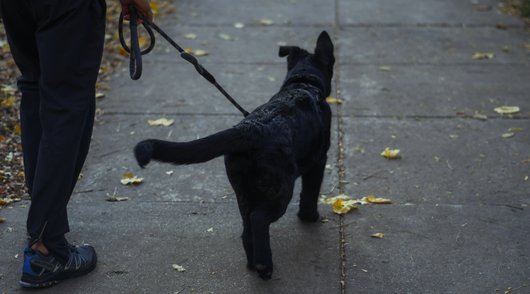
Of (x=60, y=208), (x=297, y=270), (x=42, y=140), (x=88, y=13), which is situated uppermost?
(x=88, y=13)

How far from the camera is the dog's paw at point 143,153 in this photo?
10.5 ft

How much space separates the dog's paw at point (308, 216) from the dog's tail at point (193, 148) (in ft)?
3.01

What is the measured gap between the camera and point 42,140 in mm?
3656

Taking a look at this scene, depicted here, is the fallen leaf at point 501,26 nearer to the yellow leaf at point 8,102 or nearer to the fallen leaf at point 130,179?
the fallen leaf at point 130,179

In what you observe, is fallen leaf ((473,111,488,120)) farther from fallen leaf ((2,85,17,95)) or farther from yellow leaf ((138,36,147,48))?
fallen leaf ((2,85,17,95))

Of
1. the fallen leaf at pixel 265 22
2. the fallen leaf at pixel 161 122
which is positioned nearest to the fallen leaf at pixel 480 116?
the fallen leaf at pixel 161 122

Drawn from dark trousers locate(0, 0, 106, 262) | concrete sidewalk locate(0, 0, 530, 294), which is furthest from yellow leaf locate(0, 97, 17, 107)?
dark trousers locate(0, 0, 106, 262)

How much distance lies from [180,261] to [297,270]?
0.66 m

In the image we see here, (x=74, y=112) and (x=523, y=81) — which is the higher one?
(x=74, y=112)

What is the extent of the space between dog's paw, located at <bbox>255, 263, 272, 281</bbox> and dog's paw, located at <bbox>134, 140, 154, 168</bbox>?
2.93 feet

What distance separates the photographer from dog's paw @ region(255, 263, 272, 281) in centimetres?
373

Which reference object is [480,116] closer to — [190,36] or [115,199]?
[115,199]

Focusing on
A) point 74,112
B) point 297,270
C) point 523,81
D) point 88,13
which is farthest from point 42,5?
point 523,81

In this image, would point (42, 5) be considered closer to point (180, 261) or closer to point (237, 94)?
point (180, 261)
